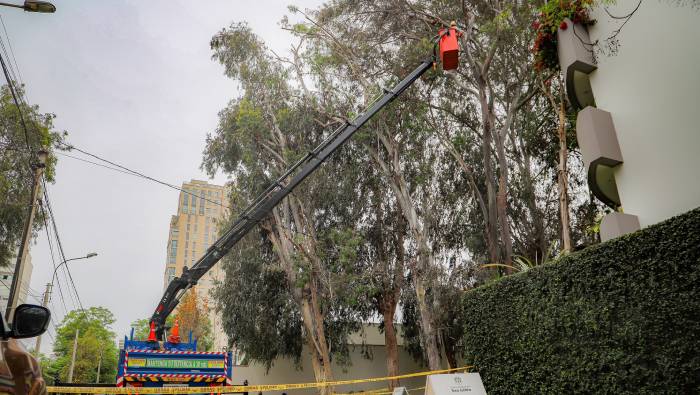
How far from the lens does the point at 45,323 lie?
9.43ft

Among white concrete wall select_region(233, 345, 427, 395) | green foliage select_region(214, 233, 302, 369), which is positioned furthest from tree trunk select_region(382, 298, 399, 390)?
white concrete wall select_region(233, 345, 427, 395)

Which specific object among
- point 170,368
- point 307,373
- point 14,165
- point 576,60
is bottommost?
point 170,368

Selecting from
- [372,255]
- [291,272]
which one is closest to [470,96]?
[372,255]

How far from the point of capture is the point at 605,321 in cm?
703

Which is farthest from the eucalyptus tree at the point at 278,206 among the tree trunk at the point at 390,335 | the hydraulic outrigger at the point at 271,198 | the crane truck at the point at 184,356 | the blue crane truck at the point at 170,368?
the blue crane truck at the point at 170,368

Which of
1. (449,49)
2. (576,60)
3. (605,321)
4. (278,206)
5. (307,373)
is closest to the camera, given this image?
(605,321)

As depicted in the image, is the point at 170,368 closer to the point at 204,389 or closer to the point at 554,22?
the point at 204,389

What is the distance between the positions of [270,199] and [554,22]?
8852 mm

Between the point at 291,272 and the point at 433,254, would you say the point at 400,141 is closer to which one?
the point at 433,254

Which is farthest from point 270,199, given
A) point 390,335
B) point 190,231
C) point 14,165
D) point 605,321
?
point 190,231

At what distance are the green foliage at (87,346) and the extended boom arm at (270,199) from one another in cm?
3440

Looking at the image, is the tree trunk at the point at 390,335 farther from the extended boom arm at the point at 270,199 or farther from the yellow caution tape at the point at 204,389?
the yellow caution tape at the point at 204,389

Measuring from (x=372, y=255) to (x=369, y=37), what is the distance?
8.75 m

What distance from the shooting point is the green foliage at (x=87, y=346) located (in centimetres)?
4434
